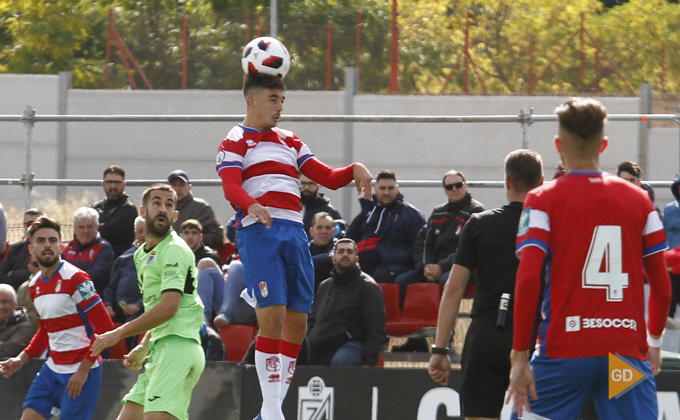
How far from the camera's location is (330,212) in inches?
387

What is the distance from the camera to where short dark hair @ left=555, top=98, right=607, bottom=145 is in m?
3.68

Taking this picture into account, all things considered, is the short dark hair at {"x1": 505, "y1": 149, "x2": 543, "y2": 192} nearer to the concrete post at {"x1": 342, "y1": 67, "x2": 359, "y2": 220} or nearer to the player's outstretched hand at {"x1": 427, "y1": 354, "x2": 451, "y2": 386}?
the player's outstretched hand at {"x1": 427, "y1": 354, "x2": 451, "y2": 386}

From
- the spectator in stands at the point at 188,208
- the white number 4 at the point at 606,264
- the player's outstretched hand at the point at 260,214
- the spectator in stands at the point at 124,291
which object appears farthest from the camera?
the spectator in stands at the point at 188,208

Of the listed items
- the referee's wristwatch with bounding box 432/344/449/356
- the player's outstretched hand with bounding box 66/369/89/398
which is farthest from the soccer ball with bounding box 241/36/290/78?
the player's outstretched hand with bounding box 66/369/89/398

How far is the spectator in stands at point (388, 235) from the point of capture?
9.44 meters

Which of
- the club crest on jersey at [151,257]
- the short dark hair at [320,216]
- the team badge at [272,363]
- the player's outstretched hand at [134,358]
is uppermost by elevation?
the short dark hair at [320,216]

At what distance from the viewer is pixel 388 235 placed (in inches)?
372

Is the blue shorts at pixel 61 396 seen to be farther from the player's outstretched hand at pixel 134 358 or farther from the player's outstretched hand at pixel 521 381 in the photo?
the player's outstretched hand at pixel 521 381

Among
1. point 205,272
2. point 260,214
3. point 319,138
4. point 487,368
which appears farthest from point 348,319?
point 319,138

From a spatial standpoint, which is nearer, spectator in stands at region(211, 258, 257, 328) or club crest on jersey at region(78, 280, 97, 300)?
club crest on jersey at region(78, 280, 97, 300)

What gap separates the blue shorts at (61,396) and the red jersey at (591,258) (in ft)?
14.0

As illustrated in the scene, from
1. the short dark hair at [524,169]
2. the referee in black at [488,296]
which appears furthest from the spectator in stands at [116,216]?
the short dark hair at [524,169]

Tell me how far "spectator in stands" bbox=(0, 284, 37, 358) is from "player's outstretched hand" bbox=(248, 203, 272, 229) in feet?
16.1

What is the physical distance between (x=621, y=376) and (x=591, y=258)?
1.66 feet
